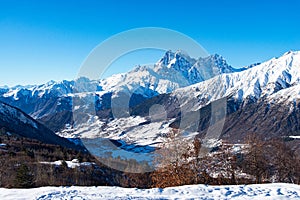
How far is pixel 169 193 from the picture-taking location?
2519 cm

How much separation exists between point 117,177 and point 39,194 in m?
122

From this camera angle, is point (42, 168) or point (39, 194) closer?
point (39, 194)

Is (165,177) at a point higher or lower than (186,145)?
lower

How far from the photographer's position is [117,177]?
14412cm

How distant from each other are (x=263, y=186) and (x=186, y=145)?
12594mm

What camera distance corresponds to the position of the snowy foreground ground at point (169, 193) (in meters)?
24.3

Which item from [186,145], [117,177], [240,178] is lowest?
[117,177]

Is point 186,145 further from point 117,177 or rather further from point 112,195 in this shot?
point 117,177

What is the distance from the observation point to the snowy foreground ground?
2431cm

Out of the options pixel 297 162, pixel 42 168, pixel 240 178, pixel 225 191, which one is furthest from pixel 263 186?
pixel 42 168

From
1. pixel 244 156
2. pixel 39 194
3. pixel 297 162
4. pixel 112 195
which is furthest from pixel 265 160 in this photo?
pixel 39 194

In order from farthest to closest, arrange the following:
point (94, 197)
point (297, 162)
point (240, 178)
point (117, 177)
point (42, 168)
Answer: point (117, 177)
point (42, 168)
point (297, 162)
point (240, 178)
point (94, 197)

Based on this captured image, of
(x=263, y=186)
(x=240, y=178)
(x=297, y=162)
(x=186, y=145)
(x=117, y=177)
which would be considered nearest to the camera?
(x=263, y=186)

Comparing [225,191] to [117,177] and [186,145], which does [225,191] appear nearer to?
[186,145]
